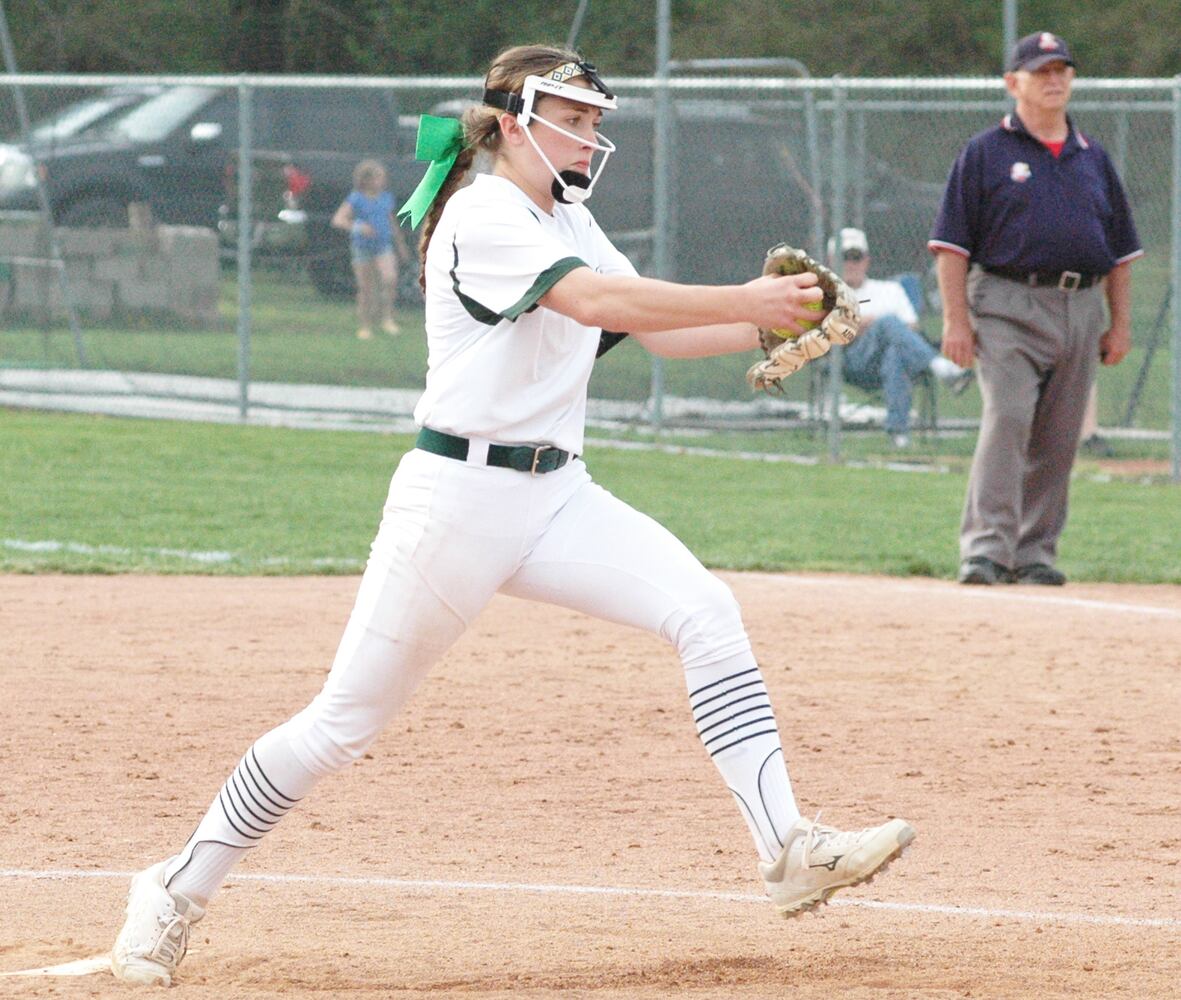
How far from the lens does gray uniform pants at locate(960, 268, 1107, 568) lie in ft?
30.8

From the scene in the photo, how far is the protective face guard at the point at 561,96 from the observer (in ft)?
13.9

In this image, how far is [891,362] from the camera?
1418 centimetres

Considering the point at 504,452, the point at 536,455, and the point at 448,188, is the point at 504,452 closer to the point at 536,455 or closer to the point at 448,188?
the point at 536,455

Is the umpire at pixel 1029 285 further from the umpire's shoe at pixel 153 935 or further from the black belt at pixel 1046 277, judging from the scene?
the umpire's shoe at pixel 153 935

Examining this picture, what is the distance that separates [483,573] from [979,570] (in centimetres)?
563

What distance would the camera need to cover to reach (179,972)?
171 inches

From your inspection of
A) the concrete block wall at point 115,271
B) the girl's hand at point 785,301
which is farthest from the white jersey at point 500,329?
the concrete block wall at point 115,271

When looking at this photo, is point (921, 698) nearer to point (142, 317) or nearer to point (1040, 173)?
point (1040, 173)

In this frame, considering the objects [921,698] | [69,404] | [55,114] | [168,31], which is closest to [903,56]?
[168,31]

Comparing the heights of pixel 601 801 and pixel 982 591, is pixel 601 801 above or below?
above

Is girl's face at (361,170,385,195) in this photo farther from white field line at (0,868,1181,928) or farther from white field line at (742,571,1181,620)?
white field line at (0,868,1181,928)

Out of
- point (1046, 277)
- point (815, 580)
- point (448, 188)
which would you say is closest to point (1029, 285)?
point (1046, 277)

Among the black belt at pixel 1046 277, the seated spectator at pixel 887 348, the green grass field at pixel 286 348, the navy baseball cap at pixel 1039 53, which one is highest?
the navy baseball cap at pixel 1039 53

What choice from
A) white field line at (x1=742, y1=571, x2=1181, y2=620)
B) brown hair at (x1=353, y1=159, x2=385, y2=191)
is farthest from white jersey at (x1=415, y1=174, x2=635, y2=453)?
brown hair at (x1=353, y1=159, x2=385, y2=191)
